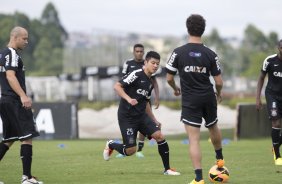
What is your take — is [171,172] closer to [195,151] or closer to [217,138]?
[217,138]

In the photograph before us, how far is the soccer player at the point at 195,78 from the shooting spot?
11.2m

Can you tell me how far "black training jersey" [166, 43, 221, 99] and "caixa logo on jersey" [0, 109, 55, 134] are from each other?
1371 centimetres

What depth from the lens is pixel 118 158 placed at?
1645cm

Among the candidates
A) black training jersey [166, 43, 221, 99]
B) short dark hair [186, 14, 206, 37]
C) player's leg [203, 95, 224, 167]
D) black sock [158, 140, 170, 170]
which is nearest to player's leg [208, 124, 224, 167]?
player's leg [203, 95, 224, 167]

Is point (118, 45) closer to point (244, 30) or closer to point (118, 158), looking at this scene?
point (118, 158)

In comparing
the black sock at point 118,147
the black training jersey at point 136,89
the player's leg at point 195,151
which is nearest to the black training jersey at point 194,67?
the player's leg at point 195,151

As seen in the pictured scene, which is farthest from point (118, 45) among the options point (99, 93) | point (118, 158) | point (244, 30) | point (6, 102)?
point (244, 30)

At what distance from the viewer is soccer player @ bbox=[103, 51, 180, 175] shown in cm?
1311

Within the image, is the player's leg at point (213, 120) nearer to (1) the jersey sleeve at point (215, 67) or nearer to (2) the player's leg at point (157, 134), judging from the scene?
(1) the jersey sleeve at point (215, 67)

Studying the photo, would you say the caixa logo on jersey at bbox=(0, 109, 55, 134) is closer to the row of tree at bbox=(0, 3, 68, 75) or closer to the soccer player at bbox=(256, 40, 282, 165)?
the soccer player at bbox=(256, 40, 282, 165)

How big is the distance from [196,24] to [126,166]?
14.3 ft

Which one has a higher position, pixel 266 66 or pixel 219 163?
pixel 266 66

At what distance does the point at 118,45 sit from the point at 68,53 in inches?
231

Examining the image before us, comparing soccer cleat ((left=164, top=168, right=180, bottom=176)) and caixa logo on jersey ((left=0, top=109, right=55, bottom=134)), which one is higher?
soccer cleat ((left=164, top=168, right=180, bottom=176))
